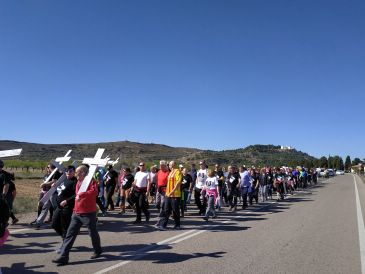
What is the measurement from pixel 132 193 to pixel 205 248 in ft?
15.2

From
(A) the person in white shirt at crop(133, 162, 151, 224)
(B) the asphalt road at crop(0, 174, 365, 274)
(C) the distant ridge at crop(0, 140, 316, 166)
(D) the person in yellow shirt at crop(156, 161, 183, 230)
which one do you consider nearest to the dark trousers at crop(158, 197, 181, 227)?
(D) the person in yellow shirt at crop(156, 161, 183, 230)

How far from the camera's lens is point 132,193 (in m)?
12.9

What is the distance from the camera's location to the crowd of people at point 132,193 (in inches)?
302

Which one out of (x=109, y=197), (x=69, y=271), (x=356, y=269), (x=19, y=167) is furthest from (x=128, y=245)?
(x=19, y=167)

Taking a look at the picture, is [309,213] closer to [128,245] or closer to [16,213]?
[128,245]

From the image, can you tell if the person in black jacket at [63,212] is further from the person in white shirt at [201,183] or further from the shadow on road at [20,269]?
the person in white shirt at [201,183]

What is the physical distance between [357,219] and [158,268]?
9.12 metres

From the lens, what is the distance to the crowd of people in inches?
302

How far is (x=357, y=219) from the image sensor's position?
1390cm

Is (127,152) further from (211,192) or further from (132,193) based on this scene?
(132,193)

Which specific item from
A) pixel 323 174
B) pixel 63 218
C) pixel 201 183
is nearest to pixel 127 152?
pixel 323 174

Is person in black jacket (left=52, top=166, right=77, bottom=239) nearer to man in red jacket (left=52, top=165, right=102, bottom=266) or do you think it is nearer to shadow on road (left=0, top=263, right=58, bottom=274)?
man in red jacket (left=52, top=165, right=102, bottom=266)

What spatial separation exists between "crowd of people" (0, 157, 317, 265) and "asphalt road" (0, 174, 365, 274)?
0.44 metres

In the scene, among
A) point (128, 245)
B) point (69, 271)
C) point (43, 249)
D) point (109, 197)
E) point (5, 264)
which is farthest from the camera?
point (109, 197)
